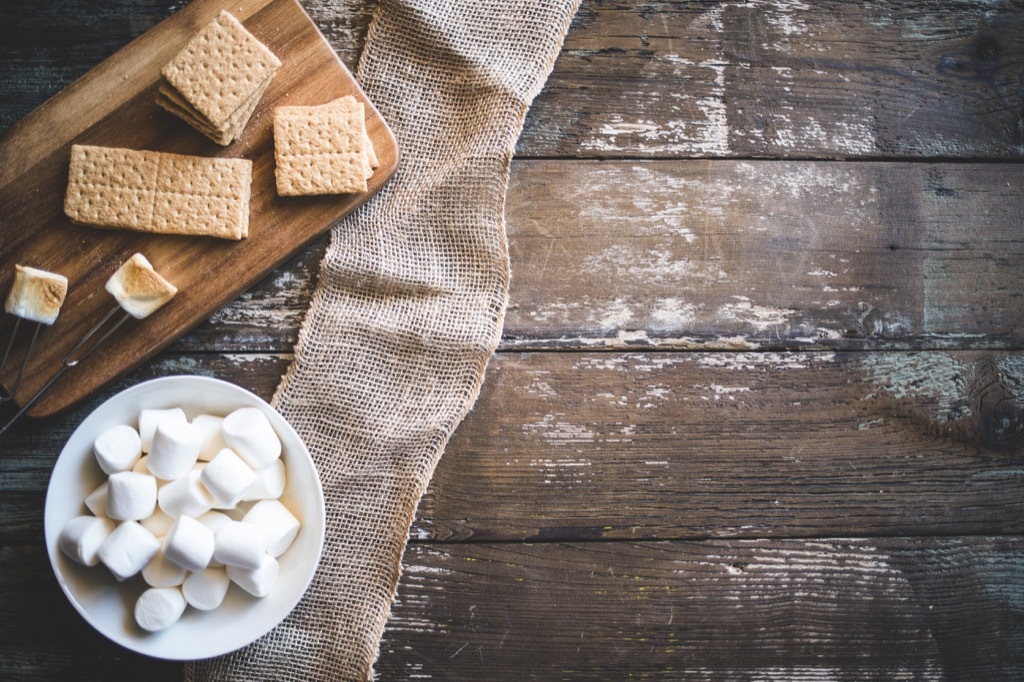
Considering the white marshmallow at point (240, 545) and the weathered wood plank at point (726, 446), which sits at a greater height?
the white marshmallow at point (240, 545)

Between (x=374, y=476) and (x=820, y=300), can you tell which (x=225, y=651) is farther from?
(x=820, y=300)

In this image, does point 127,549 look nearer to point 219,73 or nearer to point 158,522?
point 158,522

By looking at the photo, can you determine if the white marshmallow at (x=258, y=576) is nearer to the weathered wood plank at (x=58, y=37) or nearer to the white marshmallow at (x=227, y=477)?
the white marshmallow at (x=227, y=477)

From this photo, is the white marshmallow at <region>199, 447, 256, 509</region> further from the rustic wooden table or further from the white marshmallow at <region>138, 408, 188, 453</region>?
the rustic wooden table

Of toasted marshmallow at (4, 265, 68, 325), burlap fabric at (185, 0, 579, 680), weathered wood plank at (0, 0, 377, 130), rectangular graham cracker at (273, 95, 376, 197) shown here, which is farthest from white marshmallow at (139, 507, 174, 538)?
weathered wood plank at (0, 0, 377, 130)

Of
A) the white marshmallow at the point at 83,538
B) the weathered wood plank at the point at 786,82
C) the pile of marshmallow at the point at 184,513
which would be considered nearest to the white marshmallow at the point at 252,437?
the pile of marshmallow at the point at 184,513

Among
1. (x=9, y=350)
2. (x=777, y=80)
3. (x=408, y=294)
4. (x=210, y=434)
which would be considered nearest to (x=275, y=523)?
(x=210, y=434)
